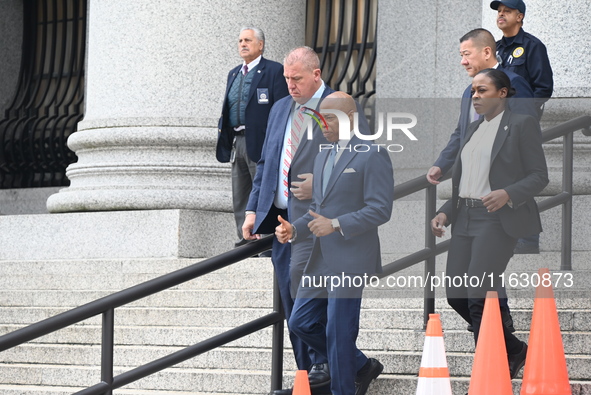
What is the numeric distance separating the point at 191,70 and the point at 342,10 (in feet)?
9.23

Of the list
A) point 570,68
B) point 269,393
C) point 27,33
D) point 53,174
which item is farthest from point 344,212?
point 27,33

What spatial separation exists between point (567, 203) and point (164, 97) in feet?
16.7

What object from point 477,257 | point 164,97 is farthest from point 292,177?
point 164,97

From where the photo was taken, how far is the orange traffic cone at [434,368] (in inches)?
215

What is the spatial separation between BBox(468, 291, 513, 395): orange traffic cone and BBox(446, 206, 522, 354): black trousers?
1.69ft

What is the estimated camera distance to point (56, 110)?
621 inches

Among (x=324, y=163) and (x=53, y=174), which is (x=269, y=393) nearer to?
(x=324, y=163)

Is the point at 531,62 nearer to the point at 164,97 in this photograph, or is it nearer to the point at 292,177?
the point at 292,177

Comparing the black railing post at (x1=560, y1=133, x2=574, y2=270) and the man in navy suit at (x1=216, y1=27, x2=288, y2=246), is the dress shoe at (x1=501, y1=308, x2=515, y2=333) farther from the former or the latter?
the man in navy suit at (x1=216, y1=27, x2=288, y2=246)

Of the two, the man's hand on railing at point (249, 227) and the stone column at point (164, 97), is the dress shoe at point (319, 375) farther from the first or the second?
the stone column at point (164, 97)

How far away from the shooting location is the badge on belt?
977 centimetres

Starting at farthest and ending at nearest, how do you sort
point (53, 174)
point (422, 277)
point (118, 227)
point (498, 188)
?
point (53, 174), point (118, 227), point (422, 277), point (498, 188)

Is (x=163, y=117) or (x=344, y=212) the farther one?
(x=163, y=117)

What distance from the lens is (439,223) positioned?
6410mm
